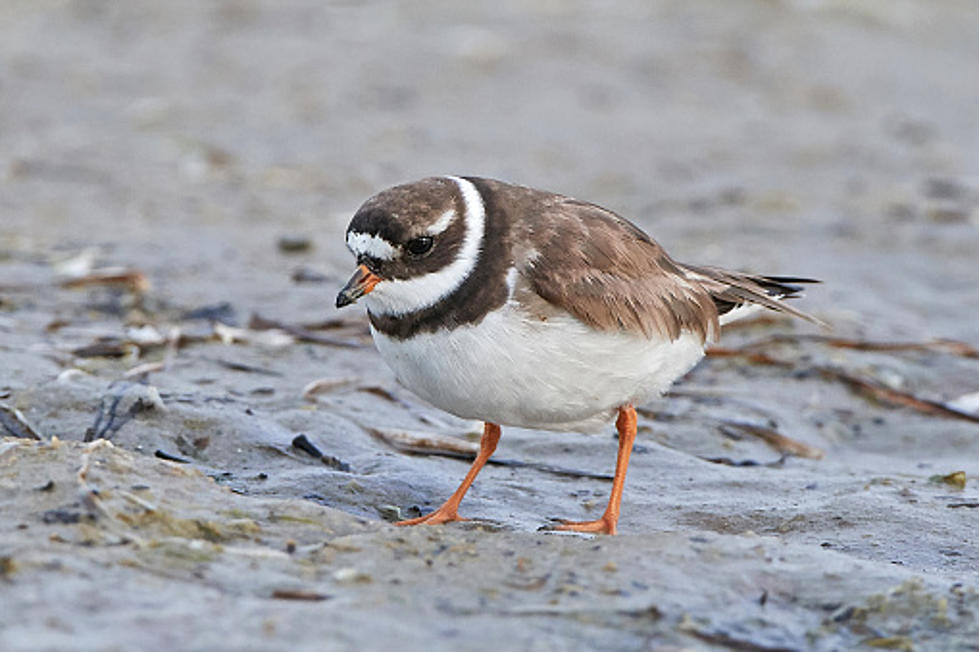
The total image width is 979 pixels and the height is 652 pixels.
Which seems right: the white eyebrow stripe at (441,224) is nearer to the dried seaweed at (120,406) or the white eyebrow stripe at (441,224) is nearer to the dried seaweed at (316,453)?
the dried seaweed at (316,453)

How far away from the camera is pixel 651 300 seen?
5.38m

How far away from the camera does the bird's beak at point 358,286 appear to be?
5023mm

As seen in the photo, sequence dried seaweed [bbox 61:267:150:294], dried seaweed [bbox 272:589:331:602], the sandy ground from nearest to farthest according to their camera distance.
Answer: dried seaweed [bbox 272:589:331:602] < the sandy ground < dried seaweed [bbox 61:267:150:294]

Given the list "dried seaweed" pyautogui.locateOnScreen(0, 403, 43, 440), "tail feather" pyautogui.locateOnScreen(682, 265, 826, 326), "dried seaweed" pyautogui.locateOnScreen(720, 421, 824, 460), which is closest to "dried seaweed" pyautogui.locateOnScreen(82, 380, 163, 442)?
"dried seaweed" pyautogui.locateOnScreen(0, 403, 43, 440)

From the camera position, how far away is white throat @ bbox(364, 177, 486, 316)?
4984 mm

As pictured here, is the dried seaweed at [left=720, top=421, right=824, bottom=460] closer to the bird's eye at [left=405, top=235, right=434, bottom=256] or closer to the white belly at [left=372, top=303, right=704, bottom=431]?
the white belly at [left=372, top=303, right=704, bottom=431]

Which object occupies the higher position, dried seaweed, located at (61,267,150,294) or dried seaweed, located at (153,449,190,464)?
dried seaweed, located at (61,267,150,294)

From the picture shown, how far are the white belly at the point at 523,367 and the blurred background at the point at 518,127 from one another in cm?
361

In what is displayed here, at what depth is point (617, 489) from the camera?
531 cm

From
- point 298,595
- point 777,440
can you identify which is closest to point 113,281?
point 777,440

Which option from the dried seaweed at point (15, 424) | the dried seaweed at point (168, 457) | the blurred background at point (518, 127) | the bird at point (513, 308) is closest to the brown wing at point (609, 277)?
the bird at point (513, 308)

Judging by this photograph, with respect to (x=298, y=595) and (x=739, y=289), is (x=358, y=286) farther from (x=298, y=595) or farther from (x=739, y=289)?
(x=739, y=289)

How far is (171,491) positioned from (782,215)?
8163mm

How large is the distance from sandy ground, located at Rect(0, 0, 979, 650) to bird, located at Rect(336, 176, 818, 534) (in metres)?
0.51
